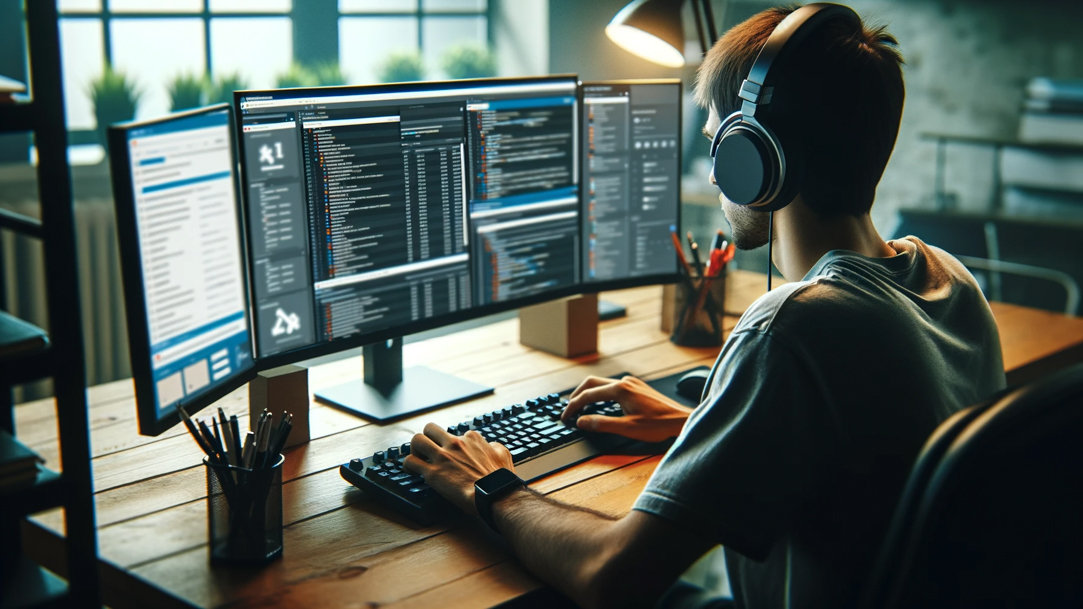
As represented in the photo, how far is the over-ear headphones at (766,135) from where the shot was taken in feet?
3.40

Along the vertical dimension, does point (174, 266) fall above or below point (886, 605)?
above

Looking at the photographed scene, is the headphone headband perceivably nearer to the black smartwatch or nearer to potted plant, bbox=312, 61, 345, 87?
the black smartwatch

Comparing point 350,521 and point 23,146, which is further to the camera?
point 23,146

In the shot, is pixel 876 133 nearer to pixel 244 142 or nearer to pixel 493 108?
pixel 493 108

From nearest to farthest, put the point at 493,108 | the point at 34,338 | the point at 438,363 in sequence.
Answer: the point at 34,338
the point at 493,108
the point at 438,363

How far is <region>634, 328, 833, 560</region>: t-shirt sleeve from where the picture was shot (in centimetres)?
89

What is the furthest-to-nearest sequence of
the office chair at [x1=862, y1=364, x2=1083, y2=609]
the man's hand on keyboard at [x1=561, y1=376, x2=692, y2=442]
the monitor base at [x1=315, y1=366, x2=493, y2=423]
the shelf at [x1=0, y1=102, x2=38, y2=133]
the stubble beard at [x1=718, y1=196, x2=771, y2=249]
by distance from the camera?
1. the monitor base at [x1=315, y1=366, x2=493, y2=423]
2. the man's hand on keyboard at [x1=561, y1=376, x2=692, y2=442]
3. the stubble beard at [x1=718, y1=196, x2=771, y2=249]
4. the shelf at [x1=0, y1=102, x2=38, y2=133]
5. the office chair at [x1=862, y1=364, x2=1083, y2=609]

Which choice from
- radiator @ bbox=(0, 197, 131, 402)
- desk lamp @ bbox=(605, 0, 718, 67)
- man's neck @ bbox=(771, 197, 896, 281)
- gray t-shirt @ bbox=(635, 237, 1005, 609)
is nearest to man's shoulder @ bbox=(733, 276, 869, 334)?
gray t-shirt @ bbox=(635, 237, 1005, 609)

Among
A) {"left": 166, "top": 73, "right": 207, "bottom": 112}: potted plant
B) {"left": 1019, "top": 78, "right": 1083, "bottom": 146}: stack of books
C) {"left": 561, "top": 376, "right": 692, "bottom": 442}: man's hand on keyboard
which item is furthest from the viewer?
{"left": 1019, "top": 78, "right": 1083, "bottom": 146}: stack of books

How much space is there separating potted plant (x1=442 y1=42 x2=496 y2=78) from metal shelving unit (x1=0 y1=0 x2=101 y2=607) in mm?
2379

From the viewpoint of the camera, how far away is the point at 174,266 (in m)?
1.06

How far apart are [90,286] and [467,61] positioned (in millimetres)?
1368

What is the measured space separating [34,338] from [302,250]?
1.37ft

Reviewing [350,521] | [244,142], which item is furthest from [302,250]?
[350,521]
